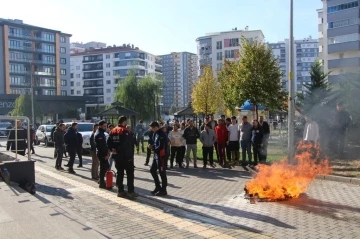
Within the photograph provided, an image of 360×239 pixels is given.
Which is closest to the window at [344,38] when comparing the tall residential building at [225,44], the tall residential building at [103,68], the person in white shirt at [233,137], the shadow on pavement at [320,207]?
the tall residential building at [225,44]

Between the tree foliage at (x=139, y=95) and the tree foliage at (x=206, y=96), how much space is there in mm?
8070

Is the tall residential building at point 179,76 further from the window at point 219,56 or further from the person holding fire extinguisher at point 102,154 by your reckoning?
the person holding fire extinguisher at point 102,154

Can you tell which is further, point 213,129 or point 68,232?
point 213,129

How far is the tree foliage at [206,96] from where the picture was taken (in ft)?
147

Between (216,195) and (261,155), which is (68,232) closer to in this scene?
(216,195)

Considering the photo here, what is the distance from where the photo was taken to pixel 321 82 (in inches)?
1177

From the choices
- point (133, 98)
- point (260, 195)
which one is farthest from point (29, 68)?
point (260, 195)

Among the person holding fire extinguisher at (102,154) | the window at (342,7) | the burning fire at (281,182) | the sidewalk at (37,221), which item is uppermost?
the window at (342,7)

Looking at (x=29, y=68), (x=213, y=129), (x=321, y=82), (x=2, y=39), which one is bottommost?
(x=213, y=129)

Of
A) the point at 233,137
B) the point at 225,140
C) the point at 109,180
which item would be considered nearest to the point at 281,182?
the point at 109,180

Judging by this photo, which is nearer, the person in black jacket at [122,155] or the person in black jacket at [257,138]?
the person in black jacket at [122,155]

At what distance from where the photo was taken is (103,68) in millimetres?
A: 120312

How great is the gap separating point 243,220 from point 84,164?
1062cm

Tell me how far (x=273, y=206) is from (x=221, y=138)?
6234mm
